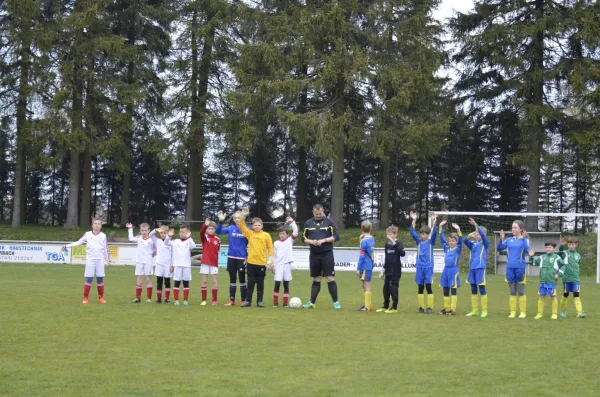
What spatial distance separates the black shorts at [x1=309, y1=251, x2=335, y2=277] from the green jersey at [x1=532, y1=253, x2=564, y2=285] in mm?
4091

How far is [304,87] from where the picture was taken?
37.6 meters

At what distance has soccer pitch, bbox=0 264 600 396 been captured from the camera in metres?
7.46

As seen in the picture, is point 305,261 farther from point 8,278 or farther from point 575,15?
point 575,15

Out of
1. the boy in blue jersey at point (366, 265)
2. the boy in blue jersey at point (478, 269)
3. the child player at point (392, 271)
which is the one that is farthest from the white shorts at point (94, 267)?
the boy in blue jersey at point (478, 269)

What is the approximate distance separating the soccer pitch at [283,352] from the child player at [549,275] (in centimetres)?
46


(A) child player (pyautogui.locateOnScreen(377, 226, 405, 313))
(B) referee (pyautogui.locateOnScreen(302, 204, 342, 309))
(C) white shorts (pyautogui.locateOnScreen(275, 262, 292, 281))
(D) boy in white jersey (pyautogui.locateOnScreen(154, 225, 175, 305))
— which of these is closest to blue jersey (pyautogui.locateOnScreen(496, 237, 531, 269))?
(A) child player (pyautogui.locateOnScreen(377, 226, 405, 313))

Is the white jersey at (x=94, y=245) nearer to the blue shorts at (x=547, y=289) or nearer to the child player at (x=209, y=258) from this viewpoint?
the child player at (x=209, y=258)

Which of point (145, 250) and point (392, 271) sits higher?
point (145, 250)

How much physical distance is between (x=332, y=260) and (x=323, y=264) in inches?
9.3

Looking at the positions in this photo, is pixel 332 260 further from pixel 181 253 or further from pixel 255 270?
pixel 181 253

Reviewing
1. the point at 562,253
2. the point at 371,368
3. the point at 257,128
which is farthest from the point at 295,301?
the point at 257,128

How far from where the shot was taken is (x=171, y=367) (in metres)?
8.38

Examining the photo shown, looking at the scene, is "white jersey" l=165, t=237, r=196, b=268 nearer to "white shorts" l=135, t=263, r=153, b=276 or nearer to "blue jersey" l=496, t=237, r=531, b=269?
"white shorts" l=135, t=263, r=153, b=276

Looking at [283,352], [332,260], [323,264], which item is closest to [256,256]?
[323,264]
